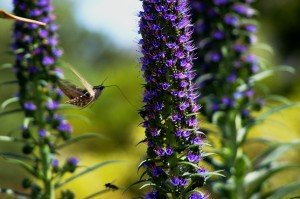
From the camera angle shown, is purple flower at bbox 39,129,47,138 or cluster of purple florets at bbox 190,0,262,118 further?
cluster of purple florets at bbox 190,0,262,118

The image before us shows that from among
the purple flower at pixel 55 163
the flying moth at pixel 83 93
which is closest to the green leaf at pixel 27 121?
the purple flower at pixel 55 163

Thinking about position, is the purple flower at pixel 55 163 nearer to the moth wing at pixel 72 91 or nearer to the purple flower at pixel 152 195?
the moth wing at pixel 72 91

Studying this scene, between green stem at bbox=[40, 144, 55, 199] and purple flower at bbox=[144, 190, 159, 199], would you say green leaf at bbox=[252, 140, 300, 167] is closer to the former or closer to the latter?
green stem at bbox=[40, 144, 55, 199]

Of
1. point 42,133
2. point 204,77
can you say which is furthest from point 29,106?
point 204,77

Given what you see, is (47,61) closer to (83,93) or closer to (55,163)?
(55,163)

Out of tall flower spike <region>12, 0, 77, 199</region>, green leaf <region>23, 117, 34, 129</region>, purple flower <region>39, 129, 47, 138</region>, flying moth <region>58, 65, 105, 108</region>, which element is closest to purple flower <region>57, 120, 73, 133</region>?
tall flower spike <region>12, 0, 77, 199</region>

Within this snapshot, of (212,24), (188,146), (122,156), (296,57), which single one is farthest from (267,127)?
(296,57)
